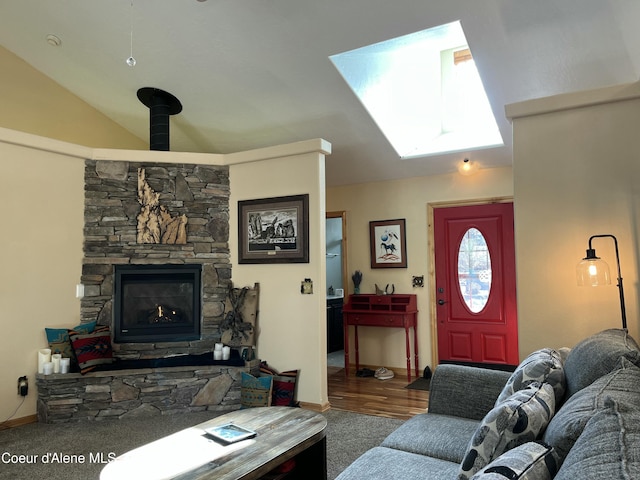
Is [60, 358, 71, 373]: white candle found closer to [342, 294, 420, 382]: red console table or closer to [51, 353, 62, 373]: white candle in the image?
[51, 353, 62, 373]: white candle

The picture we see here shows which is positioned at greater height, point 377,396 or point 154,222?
point 154,222

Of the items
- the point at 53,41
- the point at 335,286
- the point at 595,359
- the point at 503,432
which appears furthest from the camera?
the point at 335,286

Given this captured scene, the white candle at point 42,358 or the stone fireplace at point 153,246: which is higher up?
the stone fireplace at point 153,246

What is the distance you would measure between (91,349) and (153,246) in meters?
1.12

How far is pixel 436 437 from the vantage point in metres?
2.11

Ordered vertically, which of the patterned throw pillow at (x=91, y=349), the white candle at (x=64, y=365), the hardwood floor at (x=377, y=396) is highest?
the patterned throw pillow at (x=91, y=349)

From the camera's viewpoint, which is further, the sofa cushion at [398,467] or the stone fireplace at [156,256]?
the stone fireplace at [156,256]

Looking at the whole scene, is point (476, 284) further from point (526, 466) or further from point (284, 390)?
point (526, 466)

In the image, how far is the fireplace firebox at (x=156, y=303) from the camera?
4367 mm

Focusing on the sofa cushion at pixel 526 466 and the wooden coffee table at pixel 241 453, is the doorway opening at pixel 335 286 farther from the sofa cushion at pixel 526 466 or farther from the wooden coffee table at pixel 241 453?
the sofa cushion at pixel 526 466

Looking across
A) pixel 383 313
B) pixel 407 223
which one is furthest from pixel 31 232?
pixel 407 223

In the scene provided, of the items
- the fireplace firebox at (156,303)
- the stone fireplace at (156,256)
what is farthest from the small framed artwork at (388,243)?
the fireplace firebox at (156,303)

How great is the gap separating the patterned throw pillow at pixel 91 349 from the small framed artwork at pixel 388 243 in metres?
3.17

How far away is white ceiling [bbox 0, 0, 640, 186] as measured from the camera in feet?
10.2
